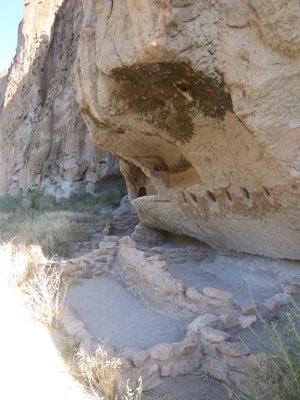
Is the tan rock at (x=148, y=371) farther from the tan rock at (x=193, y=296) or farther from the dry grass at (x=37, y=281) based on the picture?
the dry grass at (x=37, y=281)

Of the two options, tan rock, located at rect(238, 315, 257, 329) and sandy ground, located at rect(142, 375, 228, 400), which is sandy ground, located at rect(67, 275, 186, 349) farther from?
tan rock, located at rect(238, 315, 257, 329)

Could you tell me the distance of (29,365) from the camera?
2.45 meters

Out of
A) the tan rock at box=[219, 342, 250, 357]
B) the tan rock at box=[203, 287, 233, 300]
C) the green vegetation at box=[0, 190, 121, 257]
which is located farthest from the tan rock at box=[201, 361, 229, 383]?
the green vegetation at box=[0, 190, 121, 257]

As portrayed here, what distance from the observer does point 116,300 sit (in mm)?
4012

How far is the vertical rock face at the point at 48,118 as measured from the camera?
12.6 meters

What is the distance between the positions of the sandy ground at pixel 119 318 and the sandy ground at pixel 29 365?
1.51 ft

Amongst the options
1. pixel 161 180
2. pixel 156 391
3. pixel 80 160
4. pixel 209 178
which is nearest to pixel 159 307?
pixel 156 391

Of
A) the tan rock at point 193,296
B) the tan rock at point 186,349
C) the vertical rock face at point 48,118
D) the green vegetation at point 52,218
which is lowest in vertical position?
the tan rock at point 186,349

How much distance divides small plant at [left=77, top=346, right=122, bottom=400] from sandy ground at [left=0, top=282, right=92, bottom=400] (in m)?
0.11

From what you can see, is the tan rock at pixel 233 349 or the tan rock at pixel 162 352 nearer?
the tan rock at pixel 233 349

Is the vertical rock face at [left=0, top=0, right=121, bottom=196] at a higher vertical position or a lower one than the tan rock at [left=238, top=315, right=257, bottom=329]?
higher

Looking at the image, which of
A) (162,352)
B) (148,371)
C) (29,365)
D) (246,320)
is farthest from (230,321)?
(29,365)

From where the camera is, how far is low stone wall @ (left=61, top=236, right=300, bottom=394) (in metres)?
2.28

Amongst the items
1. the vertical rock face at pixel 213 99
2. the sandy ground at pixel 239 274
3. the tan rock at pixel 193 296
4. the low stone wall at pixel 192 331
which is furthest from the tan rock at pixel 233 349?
the vertical rock face at pixel 213 99
